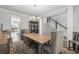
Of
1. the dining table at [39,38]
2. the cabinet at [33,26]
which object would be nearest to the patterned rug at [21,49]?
the dining table at [39,38]

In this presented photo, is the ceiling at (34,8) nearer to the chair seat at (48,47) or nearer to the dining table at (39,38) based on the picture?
the dining table at (39,38)

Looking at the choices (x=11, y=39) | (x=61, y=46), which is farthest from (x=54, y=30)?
(x=11, y=39)

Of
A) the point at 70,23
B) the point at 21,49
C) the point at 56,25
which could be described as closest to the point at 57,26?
the point at 56,25

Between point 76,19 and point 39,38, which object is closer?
point 76,19

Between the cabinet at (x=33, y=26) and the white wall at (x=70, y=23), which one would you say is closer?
the white wall at (x=70, y=23)

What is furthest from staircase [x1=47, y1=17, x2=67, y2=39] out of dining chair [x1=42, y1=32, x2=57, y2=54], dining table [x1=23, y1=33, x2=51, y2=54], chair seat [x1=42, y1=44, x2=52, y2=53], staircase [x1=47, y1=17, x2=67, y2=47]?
chair seat [x1=42, y1=44, x2=52, y2=53]

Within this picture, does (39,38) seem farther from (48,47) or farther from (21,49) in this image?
(21,49)

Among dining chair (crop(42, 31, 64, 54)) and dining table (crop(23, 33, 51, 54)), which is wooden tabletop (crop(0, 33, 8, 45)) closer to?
dining table (crop(23, 33, 51, 54))

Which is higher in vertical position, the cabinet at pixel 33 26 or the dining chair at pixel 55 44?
the cabinet at pixel 33 26

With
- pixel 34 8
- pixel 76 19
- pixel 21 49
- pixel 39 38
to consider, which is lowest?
pixel 21 49

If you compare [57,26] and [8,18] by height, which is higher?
[8,18]

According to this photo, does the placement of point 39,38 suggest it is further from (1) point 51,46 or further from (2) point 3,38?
(2) point 3,38

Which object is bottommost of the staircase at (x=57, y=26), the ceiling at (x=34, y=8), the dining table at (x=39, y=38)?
the dining table at (x=39, y=38)

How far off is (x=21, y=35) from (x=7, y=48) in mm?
340
